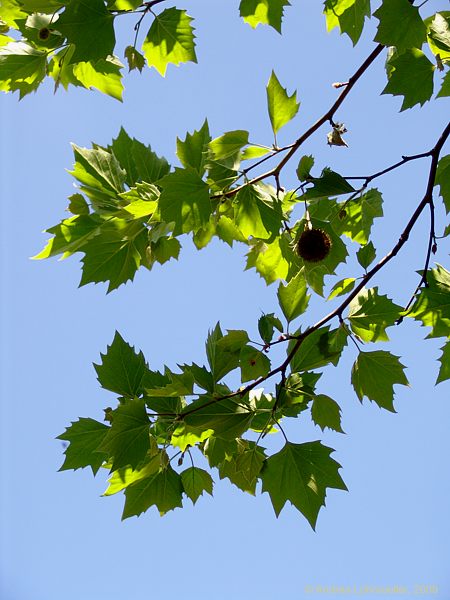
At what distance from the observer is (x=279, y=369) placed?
2055 millimetres

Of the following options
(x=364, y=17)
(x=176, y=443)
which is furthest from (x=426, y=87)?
(x=176, y=443)

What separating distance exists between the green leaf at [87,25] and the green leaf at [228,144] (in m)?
0.51

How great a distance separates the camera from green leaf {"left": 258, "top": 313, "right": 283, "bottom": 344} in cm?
207

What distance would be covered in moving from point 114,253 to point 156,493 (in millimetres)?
861

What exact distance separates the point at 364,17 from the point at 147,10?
83 cm

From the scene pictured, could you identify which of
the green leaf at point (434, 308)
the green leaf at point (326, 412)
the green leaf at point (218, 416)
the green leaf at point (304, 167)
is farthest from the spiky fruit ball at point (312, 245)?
the green leaf at point (218, 416)

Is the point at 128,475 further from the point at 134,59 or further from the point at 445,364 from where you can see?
the point at 134,59

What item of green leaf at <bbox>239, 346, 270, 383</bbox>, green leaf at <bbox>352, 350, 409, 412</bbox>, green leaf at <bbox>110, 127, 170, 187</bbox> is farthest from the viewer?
green leaf at <bbox>110, 127, 170, 187</bbox>

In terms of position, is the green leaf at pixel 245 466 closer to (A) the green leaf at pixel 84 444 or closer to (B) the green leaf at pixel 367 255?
(A) the green leaf at pixel 84 444

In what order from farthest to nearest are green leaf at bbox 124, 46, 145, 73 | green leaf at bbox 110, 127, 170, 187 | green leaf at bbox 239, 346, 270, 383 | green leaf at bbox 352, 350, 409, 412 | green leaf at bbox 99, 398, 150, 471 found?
1. green leaf at bbox 124, 46, 145, 73
2. green leaf at bbox 110, 127, 170, 187
3. green leaf at bbox 352, 350, 409, 412
4. green leaf at bbox 239, 346, 270, 383
5. green leaf at bbox 99, 398, 150, 471

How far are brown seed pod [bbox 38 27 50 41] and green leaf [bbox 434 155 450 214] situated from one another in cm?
150

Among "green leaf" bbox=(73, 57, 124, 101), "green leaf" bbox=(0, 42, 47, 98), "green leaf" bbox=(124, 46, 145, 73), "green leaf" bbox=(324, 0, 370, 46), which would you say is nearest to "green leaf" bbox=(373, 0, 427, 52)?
"green leaf" bbox=(324, 0, 370, 46)

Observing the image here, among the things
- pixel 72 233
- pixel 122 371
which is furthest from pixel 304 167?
pixel 122 371

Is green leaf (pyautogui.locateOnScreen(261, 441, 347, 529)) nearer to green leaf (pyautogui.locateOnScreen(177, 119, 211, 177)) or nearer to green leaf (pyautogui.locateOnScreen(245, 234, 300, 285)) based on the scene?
green leaf (pyautogui.locateOnScreen(245, 234, 300, 285))
